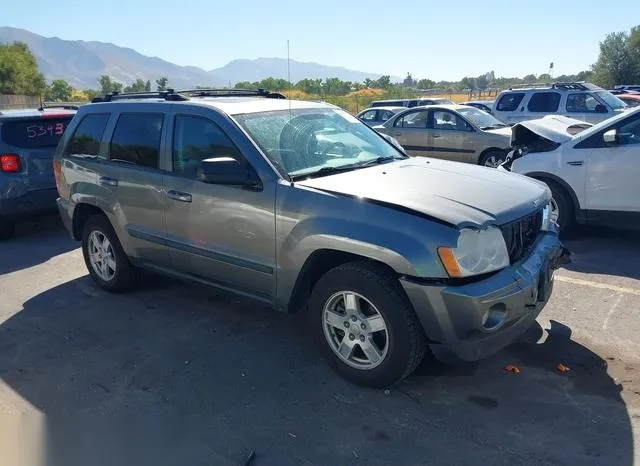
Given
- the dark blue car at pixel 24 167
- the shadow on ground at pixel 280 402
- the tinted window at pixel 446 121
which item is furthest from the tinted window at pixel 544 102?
the dark blue car at pixel 24 167

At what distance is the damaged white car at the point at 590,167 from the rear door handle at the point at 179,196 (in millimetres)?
3821

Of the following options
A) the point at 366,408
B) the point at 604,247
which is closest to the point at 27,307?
the point at 366,408

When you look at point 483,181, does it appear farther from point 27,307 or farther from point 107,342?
point 27,307

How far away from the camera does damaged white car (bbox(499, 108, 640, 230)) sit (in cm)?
602

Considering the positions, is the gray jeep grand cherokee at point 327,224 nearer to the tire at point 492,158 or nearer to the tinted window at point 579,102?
the tire at point 492,158

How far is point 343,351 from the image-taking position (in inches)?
140

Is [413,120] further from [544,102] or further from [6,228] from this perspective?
[6,228]

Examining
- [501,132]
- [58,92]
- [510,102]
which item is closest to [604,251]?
[501,132]

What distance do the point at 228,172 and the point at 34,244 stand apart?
4884mm

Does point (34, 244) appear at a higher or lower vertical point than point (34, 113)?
lower

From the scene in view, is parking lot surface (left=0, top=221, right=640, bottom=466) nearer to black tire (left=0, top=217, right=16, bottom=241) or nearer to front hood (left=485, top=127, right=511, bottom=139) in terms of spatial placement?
black tire (left=0, top=217, right=16, bottom=241)

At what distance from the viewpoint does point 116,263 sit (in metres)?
5.21

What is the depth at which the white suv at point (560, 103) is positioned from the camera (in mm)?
13672

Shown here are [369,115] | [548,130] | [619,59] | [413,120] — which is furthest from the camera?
[619,59]
